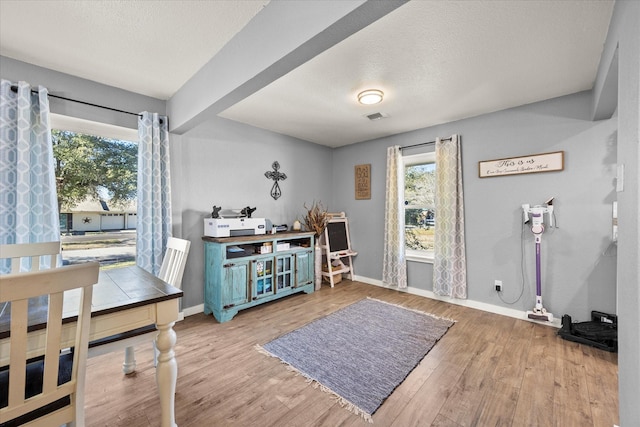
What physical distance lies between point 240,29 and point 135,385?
2.53 metres

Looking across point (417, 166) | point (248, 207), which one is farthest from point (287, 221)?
point (417, 166)

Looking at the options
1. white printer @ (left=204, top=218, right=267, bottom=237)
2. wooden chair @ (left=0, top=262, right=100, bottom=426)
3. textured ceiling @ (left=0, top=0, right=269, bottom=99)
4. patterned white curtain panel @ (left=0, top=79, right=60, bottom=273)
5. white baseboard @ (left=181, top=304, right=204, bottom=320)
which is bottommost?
white baseboard @ (left=181, top=304, right=204, bottom=320)

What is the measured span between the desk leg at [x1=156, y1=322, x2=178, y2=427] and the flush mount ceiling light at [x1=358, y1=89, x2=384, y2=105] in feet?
8.05

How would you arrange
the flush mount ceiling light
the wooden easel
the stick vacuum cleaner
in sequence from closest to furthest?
the flush mount ceiling light → the stick vacuum cleaner → the wooden easel

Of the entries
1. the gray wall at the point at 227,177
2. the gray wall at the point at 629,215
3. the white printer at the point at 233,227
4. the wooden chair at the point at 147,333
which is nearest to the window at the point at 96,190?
the gray wall at the point at 227,177

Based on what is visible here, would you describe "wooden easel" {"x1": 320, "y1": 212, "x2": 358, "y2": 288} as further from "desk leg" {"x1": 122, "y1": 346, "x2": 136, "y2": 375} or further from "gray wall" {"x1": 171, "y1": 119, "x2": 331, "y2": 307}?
"desk leg" {"x1": 122, "y1": 346, "x2": 136, "y2": 375}

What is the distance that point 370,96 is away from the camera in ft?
8.43

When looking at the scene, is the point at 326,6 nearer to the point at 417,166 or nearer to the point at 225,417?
the point at 225,417

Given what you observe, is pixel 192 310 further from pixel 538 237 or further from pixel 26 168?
pixel 538 237

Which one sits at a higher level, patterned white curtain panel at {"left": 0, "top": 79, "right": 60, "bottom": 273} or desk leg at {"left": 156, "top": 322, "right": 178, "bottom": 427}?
patterned white curtain panel at {"left": 0, "top": 79, "right": 60, "bottom": 273}

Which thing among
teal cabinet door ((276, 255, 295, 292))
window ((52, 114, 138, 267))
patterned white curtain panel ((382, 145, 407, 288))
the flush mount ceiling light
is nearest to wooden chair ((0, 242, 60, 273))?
window ((52, 114, 138, 267))

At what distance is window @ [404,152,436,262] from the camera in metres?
3.77

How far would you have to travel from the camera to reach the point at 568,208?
2.65 m

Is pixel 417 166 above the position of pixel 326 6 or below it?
below
